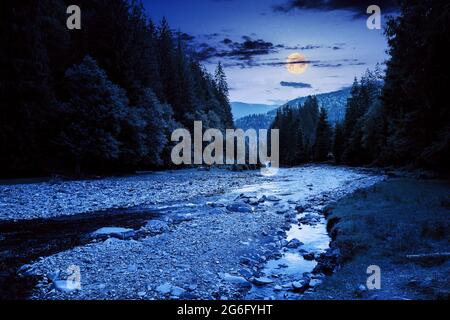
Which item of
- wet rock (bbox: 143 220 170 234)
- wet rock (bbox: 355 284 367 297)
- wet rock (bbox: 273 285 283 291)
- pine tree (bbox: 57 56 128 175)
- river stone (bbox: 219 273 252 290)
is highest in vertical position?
pine tree (bbox: 57 56 128 175)

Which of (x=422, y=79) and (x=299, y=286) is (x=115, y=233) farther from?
(x=422, y=79)

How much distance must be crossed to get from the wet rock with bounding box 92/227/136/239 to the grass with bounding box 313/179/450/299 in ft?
25.4

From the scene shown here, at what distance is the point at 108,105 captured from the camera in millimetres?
33406

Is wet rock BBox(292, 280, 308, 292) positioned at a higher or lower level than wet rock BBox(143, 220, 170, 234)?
lower

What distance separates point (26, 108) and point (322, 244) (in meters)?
28.1

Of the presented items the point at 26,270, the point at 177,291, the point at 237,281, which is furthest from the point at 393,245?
the point at 26,270

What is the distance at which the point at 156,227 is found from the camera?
13.7 m

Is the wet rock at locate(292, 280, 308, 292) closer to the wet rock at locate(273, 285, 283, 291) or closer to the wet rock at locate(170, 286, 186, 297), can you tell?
the wet rock at locate(273, 285, 283, 291)

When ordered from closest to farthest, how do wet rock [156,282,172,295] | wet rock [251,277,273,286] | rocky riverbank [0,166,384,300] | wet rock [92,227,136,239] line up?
wet rock [156,282,172,295] < rocky riverbank [0,166,384,300] < wet rock [251,277,273,286] < wet rock [92,227,136,239]

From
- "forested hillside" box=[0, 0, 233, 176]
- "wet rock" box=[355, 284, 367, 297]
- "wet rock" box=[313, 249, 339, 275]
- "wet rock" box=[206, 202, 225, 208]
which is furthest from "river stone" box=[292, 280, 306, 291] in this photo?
"forested hillside" box=[0, 0, 233, 176]

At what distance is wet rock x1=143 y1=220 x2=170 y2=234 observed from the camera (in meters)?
13.2

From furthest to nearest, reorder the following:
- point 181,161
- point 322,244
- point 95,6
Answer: point 181,161 → point 95,6 → point 322,244
